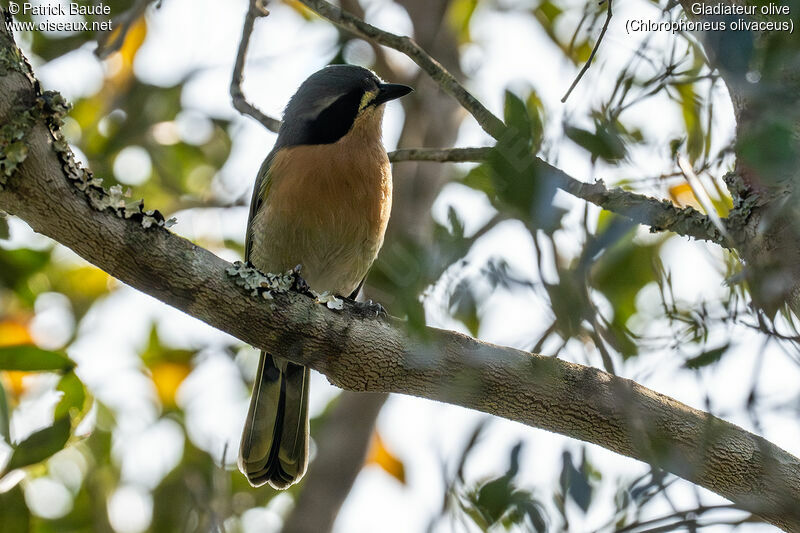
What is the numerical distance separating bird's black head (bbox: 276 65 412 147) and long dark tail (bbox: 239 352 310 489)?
1.44 m

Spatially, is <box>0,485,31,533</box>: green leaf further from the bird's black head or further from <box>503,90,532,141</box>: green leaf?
<box>503,90,532,141</box>: green leaf

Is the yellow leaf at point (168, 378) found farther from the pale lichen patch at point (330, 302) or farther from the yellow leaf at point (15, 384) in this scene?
the pale lichen patch at point (330, 302)

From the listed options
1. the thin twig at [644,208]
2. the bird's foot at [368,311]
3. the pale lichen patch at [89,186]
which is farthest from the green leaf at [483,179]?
Answer: the pale lichen patch at [89,186]

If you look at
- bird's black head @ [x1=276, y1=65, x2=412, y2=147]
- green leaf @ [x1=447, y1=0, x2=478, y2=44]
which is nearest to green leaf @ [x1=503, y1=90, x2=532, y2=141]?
bird's black head @ [x1=276, y1=65, x2=412, y2=147]

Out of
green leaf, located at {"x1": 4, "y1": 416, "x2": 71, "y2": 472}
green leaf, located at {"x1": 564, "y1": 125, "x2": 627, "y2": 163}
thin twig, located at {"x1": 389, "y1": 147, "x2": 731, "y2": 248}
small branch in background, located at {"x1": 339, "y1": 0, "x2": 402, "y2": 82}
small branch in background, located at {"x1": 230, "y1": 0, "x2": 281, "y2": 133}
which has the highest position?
small branch in background, located at {"x1": 339, "y1": 0, "x2": 402, "y2": 82}

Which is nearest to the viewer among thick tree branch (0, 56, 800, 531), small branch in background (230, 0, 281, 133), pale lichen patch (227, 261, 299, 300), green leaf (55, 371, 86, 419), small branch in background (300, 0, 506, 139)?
thick tree branch (0, 56, 800, 531)

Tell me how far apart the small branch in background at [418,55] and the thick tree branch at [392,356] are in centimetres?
103

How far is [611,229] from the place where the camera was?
2646 mm

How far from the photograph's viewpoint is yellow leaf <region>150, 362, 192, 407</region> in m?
6.36

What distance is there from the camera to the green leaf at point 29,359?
4055 millimetres

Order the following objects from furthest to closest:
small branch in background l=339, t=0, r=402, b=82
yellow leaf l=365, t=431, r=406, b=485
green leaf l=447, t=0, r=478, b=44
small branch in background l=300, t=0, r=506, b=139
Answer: green leaf l=447, t=0, r=478, b=44
small branch in background l=339, t=0, r=402, b=82
yellow leaf l=365, t=431, r=406, b=485
small branch in background l=300, t=0, r=506, b=139

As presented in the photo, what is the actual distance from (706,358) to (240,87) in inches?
126

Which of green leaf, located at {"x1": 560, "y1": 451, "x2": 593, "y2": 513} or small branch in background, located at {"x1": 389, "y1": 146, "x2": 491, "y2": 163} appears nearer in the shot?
green leaf, located at {"x1": 560, "y1": 451, "x2": 593, "y2": 513}

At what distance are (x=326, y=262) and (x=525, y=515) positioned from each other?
9.09 ft
